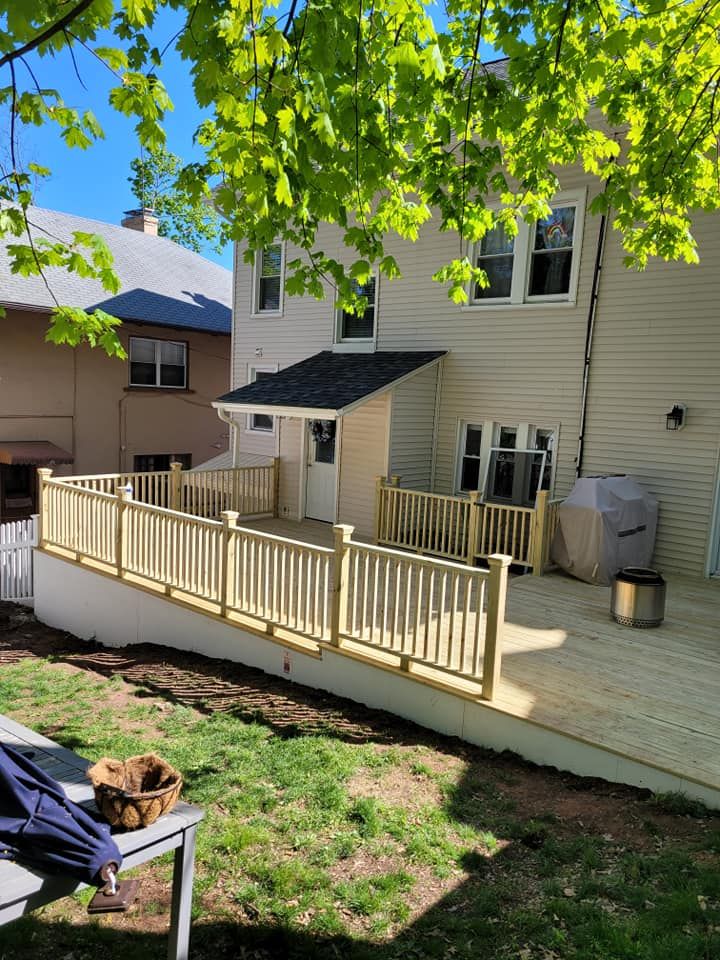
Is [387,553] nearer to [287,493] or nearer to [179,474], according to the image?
[179,474]

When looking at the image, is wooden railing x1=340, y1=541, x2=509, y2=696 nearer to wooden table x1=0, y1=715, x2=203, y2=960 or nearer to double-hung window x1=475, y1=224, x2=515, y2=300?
wooden table x1=0, y1=715, x2=203, y2=960

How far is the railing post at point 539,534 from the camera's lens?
9.35 meters

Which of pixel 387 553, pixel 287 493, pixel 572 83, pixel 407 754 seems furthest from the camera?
pixel 287 493

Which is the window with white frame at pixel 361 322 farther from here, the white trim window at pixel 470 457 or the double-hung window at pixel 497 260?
the white trim window at pixel 470 457

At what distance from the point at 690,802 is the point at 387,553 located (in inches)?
116

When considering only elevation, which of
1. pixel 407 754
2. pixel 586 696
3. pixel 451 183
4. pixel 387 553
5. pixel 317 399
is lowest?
pixel 407 754

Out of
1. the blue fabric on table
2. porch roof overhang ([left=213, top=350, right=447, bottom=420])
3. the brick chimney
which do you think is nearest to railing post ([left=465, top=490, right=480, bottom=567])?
porch roof overhang ([left=213, top=350, right=447, bottom=420])

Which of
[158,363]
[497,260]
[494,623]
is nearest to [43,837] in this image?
[494,623]

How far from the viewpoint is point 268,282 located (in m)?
15.1

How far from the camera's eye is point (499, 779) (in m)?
5.07

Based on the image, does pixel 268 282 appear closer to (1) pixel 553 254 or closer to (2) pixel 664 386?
(1) pixel 553 254

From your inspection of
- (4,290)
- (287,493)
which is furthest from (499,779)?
(4,290)

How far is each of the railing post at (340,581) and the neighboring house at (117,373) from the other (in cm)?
1117

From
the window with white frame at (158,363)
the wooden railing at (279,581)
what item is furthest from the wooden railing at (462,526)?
the window with white frame at (158,363)
